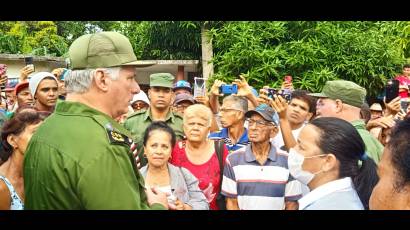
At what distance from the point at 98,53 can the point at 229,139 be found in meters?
2.85

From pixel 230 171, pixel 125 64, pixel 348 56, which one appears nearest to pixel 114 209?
pixel 125 64

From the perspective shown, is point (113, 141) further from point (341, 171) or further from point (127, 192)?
point (341, 171)

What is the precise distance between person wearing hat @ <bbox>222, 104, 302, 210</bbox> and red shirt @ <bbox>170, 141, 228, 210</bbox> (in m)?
0.09

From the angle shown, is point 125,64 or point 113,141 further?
point 125,64

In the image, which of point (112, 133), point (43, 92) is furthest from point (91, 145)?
point (43, 92)

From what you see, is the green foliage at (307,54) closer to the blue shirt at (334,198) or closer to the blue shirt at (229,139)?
the blue shirt at (229,139)

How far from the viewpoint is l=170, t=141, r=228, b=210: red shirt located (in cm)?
428

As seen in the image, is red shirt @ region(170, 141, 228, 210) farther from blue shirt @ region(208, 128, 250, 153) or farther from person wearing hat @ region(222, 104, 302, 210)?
blue shirt @ region(208, 128, 250, 153)

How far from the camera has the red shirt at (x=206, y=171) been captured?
14.0 feet

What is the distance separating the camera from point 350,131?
2.90 metres

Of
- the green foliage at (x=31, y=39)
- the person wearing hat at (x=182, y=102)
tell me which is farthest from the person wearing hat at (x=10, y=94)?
the green foliage at (x=31, y=39)

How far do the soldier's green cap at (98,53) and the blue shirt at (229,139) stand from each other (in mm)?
2651
